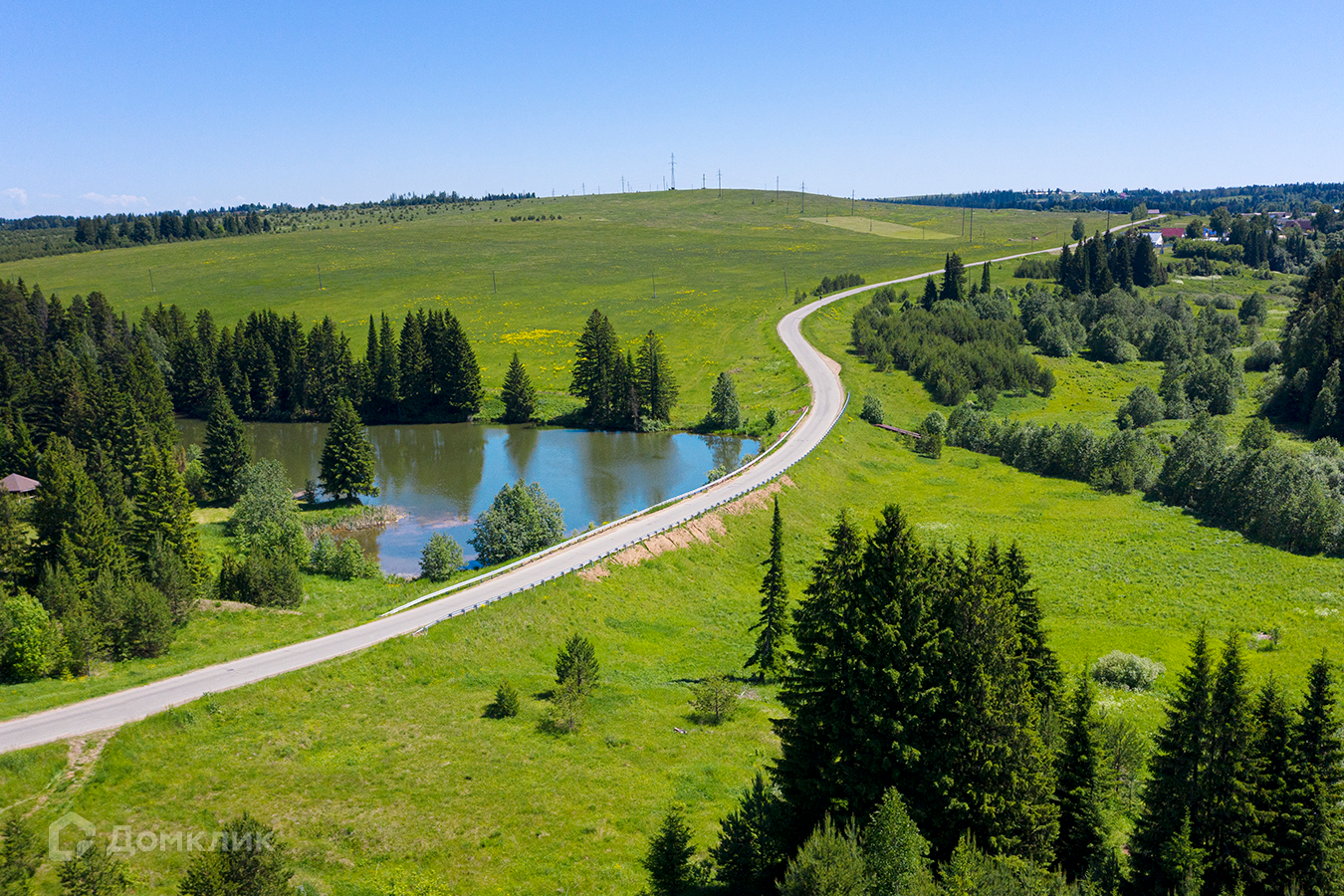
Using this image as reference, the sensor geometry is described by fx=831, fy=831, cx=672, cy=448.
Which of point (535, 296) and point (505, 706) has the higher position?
point (535, 296)

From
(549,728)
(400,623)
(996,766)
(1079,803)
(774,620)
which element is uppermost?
(996,766)

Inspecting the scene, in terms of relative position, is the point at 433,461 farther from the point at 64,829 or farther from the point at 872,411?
the point at 64,829

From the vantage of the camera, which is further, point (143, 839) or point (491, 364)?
point (491, 364)

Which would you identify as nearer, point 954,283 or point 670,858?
point 670,858

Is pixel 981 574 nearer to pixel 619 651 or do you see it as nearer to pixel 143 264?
pixel 619 651

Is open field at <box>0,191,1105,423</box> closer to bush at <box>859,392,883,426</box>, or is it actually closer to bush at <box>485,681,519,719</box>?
bush at <box>859,392,883,426</box>

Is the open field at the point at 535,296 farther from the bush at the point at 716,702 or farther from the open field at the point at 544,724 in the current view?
the bush at the point at 716,702

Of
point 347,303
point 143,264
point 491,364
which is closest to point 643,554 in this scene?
point 491,364

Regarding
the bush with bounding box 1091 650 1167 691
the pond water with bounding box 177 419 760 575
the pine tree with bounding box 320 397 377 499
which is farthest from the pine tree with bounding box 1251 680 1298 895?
the pine tree with bounding box 320 397 377 499

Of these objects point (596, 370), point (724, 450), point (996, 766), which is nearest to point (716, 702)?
point (996, 766)
